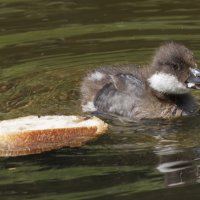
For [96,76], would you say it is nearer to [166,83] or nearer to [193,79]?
[166,83]

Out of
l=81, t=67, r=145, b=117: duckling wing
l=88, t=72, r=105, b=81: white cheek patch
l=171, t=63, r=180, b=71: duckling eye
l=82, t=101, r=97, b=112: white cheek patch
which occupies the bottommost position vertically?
l=82, t=101, r=97, b=112: white cheek patch

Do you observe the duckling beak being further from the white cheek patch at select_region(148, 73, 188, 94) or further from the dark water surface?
the dark water surface

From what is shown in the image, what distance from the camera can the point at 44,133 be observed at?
614 centimetres

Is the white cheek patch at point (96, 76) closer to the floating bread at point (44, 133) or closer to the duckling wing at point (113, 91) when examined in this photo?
the duckling wing at point (113, 91)

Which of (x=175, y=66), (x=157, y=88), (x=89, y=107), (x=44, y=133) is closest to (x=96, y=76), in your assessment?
(x=89, y=107)

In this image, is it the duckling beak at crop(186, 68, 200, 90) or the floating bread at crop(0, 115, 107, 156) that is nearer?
the floating bread at crop(0, 115, 107, 156)

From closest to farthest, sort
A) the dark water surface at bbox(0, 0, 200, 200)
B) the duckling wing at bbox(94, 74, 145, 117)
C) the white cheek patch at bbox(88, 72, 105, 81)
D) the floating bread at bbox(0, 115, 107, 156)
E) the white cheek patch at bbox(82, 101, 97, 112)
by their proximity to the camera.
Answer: the dark water surface at bbox(0, 0, 200, 200) < the floating bread at bbox(0, 115, 107, 156) < the duckling wing at bbox(94, 74, 145, 117) < the white cheek patch at bbox(82, 101, 97, 112) < the white cheek patch at bbox(88, 72, 105, 81)

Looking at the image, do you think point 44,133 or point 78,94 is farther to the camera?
point 78,94

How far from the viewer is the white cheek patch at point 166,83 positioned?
23.5 feet

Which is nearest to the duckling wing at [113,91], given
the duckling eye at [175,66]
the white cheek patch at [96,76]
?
the white cheek patch at [96,76]

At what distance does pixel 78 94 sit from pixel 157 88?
3.00ft

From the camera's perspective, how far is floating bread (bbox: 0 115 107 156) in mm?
6082

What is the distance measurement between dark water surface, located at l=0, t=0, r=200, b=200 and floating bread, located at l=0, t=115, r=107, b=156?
3.2 inches

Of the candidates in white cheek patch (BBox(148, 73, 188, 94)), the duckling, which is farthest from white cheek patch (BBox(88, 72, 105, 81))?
white cheek patch (BBox(148, 73, 188, 94))
